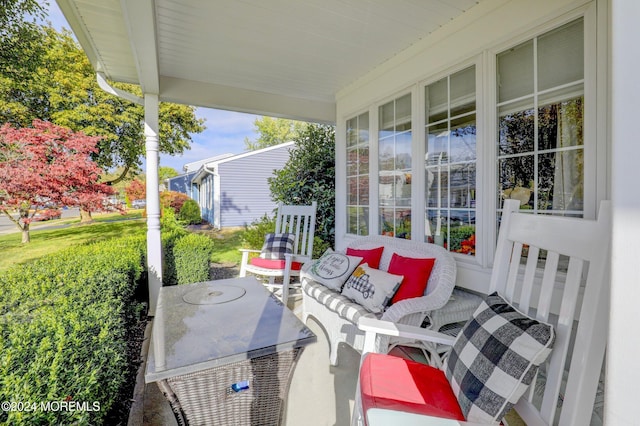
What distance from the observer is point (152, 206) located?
3506mm

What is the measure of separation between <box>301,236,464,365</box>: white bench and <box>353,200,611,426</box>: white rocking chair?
19.5 inches

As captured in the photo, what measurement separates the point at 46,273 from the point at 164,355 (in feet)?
5.12

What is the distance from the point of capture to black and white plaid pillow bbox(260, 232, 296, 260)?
394cm

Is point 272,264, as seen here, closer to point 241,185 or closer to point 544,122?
point 544,122

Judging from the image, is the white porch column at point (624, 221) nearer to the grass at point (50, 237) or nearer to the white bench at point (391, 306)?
the white bench at point (391, 306)

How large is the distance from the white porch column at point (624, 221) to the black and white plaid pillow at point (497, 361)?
65cm

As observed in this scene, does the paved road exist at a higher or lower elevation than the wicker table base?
higher

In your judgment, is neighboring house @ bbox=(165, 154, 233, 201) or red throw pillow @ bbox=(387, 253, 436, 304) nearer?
red throw pillow @ bbox=(387, 253, 436, 304)

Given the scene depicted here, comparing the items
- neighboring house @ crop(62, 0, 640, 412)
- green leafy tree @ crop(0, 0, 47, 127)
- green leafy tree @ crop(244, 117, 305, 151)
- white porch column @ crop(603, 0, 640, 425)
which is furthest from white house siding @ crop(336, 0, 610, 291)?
green leafy tree @ crop(244, 117, 305, 151)

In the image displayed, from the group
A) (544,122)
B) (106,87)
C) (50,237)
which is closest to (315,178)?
(106,87)

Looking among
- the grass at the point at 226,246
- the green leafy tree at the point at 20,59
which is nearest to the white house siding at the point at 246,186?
the grass at the point at 226,246

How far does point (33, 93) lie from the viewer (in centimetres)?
528

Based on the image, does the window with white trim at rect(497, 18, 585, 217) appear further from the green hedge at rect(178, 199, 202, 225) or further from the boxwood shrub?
the green hedge at rect(178, 199, 202, 225)

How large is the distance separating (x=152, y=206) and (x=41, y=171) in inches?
86.0
